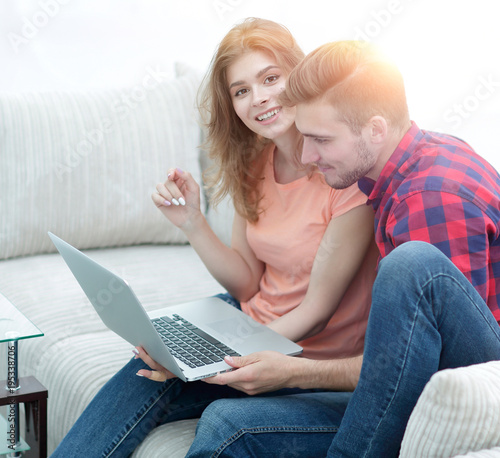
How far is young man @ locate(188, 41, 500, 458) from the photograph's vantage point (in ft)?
2.87

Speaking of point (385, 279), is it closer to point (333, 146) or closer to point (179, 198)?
point (333, 146)

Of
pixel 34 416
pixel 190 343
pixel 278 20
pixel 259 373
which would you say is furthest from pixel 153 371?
pixel 278 20

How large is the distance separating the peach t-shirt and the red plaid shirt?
6.1 inches

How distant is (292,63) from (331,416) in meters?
0.69

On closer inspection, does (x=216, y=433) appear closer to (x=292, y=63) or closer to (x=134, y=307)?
(x=134, y=307)

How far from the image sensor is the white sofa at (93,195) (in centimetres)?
175

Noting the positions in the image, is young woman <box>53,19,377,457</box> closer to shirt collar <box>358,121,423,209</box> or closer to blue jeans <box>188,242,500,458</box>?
shirt collar <box>358,121,423,209</box>

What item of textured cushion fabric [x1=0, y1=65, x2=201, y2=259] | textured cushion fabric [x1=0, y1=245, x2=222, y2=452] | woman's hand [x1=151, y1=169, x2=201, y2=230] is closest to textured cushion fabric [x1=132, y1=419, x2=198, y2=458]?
textured cushion fabric [x1=0, y1=245, x2=222, y2=452]

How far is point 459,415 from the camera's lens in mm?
754

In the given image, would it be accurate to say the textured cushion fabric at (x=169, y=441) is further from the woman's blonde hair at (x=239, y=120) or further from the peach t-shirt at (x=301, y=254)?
the woman's blonde hair at (x=239, y=120)

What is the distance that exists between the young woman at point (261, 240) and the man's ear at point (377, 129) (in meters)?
0.16

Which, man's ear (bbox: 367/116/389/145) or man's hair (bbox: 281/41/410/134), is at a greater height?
man's hair (bbox: 281/41/410/134)

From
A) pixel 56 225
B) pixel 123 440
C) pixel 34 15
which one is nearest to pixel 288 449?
pixel 123 440

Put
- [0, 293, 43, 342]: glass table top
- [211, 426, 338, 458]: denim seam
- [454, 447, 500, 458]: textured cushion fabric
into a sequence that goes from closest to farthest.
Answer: [454, 447, 500, 458]: textured cushion fabric
[211, 426, 338, 458]: denim seam
[0, 293, 43, 342]: glass table top
